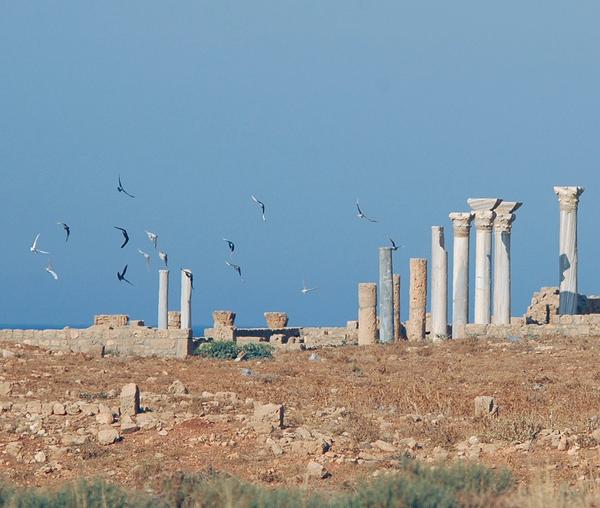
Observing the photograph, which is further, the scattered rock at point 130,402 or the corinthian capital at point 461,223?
the corinthian capital at point 461,223

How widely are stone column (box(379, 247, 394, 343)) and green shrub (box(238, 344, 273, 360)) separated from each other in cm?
449

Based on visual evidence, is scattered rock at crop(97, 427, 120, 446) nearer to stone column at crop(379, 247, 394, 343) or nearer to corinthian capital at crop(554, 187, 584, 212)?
stone column at crop(379, 247, 394, 343)

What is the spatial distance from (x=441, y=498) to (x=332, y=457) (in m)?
4.92

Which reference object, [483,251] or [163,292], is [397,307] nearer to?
[483,251]

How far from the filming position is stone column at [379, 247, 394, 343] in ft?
123

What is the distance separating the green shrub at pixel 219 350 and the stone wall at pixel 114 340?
1.70 feet

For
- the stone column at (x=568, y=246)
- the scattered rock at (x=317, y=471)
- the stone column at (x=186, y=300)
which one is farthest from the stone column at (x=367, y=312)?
the scattered rock at (x=317, y=471)

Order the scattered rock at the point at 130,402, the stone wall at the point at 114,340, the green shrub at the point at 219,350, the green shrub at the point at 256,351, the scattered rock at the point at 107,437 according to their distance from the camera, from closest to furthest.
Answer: the scattered rock at the point at 107,437 → the scattered rock at the point at 130,402 → the green shrub at the point at 256,351 → the green shrub at the point at 219,350 → the stone wall at the point at 114,340

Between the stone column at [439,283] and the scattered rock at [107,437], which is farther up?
the stone column at [439,283]

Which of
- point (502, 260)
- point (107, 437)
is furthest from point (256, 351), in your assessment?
point (107, 437)

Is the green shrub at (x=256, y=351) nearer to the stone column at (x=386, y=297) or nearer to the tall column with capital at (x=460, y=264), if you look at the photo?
the stone column at (x=386, y=297)

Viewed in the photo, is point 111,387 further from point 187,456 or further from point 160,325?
point 160,325

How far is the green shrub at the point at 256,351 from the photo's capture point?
3234cm

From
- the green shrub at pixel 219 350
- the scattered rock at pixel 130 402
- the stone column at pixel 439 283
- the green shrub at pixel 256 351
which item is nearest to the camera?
the scattered rock at pixel 130 402
